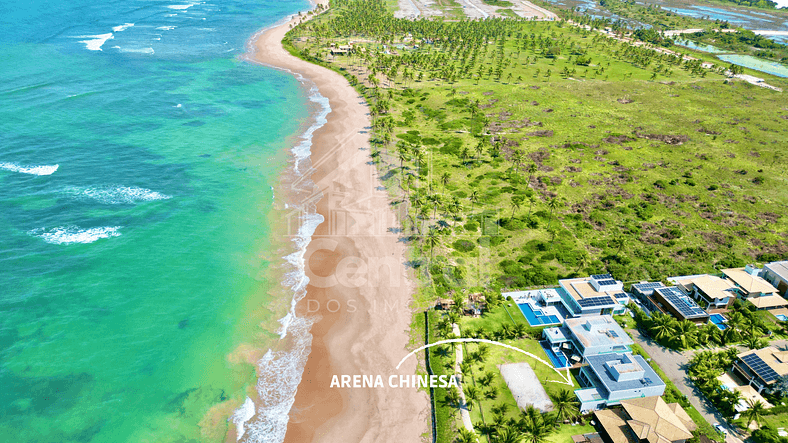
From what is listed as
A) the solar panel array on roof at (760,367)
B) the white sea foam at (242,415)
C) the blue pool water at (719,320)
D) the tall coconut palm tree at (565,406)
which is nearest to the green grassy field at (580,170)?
the blue pool water at (719,320)

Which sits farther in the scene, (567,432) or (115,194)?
(115,194)

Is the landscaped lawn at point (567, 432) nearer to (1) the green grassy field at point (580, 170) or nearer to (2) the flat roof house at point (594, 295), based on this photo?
(2) the flat roof house at point (594, 295)

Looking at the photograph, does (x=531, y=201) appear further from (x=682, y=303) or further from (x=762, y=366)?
(x=762, y=366)

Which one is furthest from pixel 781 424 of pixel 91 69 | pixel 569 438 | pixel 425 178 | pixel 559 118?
pixel 91 69

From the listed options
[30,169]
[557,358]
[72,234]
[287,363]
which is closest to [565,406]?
[557,358]

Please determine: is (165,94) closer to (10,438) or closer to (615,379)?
(10,438)

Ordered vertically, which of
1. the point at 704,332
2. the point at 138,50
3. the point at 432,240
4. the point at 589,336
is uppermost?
the point at 138,50

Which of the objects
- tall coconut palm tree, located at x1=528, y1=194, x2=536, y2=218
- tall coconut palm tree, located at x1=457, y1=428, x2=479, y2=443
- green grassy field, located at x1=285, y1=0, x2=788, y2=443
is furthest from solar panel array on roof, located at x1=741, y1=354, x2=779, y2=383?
tall coconut palm tree, located at x1=528, y1=194, x2=536, y2=218
